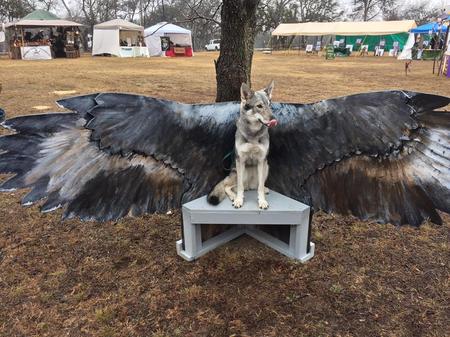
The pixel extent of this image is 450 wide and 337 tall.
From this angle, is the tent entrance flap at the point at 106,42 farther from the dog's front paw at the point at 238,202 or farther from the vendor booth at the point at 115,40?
the dog's front paw at the point at 238,202

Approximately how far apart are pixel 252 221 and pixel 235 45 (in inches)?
120

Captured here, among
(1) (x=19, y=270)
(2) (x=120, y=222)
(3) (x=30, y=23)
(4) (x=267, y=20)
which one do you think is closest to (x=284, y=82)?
(2) (x=120, y=222)

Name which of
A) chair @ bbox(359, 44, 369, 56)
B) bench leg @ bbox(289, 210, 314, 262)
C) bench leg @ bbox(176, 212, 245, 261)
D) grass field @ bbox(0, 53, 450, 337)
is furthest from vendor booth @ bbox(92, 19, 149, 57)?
bench leg @ bbox(289, 210, 314, 262)

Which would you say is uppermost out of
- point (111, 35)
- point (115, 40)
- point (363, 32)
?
point (363, 32)

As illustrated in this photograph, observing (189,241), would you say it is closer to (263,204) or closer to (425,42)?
(263,204)

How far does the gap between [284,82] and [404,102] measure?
12.0 m

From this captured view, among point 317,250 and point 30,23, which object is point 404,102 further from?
point 30,23

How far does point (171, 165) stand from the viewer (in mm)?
2865

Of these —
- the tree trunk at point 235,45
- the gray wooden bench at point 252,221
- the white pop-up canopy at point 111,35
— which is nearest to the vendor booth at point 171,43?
the white pop-up canopy at point 111,35

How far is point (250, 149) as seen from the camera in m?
2.66

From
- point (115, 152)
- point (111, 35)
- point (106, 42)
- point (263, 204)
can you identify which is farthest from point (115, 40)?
point (263, 204)

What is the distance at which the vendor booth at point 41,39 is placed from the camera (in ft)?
84.5

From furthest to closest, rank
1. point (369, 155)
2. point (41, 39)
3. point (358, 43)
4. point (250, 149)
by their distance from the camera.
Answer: point (358, 43) → point (41, 39) → point (369, 155) → point (250, 149)

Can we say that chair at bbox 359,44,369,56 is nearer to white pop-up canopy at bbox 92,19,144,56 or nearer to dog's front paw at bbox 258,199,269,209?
white pop-up canopy at bbox 92,19,144,56
